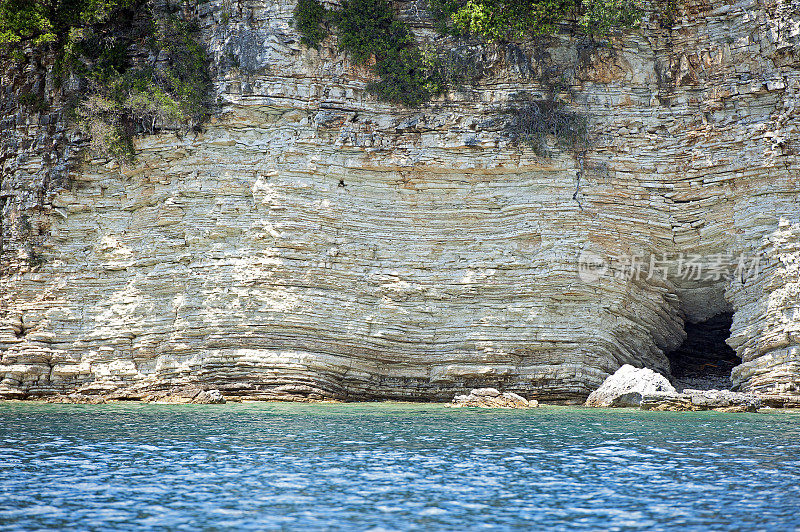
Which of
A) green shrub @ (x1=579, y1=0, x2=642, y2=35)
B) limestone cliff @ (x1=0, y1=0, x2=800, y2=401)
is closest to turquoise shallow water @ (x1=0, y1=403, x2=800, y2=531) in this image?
limestone cliff @ (x1=0, y1=0, x2=800, y2=401)

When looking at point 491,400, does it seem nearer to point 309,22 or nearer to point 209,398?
point 209,398

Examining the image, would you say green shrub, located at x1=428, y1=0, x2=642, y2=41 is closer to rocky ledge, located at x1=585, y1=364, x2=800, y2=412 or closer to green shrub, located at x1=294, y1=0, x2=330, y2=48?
green shrub, located at x1=294, y1=0, x2=330, y2=48

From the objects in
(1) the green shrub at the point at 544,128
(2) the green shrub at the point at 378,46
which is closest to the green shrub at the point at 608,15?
(1) the green shrub at the point at 544,128

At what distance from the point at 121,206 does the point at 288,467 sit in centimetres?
1399

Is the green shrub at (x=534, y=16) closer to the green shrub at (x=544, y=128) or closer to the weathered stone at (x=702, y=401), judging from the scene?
the green shrub at (x=544, y=128)

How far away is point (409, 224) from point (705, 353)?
1065cm

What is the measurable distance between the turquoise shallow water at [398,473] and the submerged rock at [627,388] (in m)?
2.31

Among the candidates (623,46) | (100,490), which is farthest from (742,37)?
(100,490)

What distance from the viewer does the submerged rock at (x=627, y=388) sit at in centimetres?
1719

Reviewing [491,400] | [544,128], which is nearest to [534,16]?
[544,128]

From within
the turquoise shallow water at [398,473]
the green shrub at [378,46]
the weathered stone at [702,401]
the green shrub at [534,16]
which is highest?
the green shrub at [534,16]

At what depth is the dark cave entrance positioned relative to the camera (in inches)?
Answer: 887

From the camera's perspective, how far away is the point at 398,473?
928 centimetres

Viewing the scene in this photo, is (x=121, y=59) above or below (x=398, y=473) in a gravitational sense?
above
